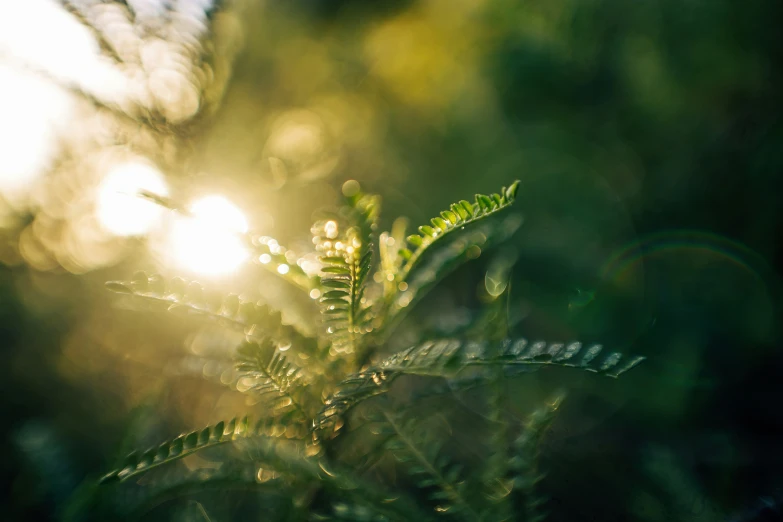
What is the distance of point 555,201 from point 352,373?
57.3 inches

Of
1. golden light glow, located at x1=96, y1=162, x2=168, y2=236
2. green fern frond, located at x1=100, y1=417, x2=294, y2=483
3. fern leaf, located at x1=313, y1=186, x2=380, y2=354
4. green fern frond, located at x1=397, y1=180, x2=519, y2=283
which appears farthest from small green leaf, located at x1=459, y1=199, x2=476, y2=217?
golden light glow, located at x1=96, y1=162, x2=168, y2=236

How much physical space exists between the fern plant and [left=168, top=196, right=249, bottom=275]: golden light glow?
0.04m

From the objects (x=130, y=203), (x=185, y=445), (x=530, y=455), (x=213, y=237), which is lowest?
(x=530, y=455)

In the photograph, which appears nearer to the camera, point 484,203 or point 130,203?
point 484,203

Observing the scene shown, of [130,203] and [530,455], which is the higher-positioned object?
[130,203]

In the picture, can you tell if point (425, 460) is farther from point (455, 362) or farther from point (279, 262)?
point (279, 262)

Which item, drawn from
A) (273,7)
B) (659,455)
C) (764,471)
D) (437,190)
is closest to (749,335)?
(764,471)

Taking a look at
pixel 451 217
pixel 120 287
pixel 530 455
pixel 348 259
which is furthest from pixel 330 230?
pixel 530 455

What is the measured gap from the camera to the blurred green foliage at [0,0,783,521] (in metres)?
1.07

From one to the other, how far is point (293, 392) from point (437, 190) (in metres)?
1.32

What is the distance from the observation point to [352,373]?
614mm

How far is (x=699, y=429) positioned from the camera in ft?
3.87

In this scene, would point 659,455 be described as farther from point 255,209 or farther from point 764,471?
point 255,209

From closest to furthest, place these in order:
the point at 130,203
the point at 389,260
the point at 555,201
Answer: the point at 389,260 < the point at 130,203 < the point at 555,201
